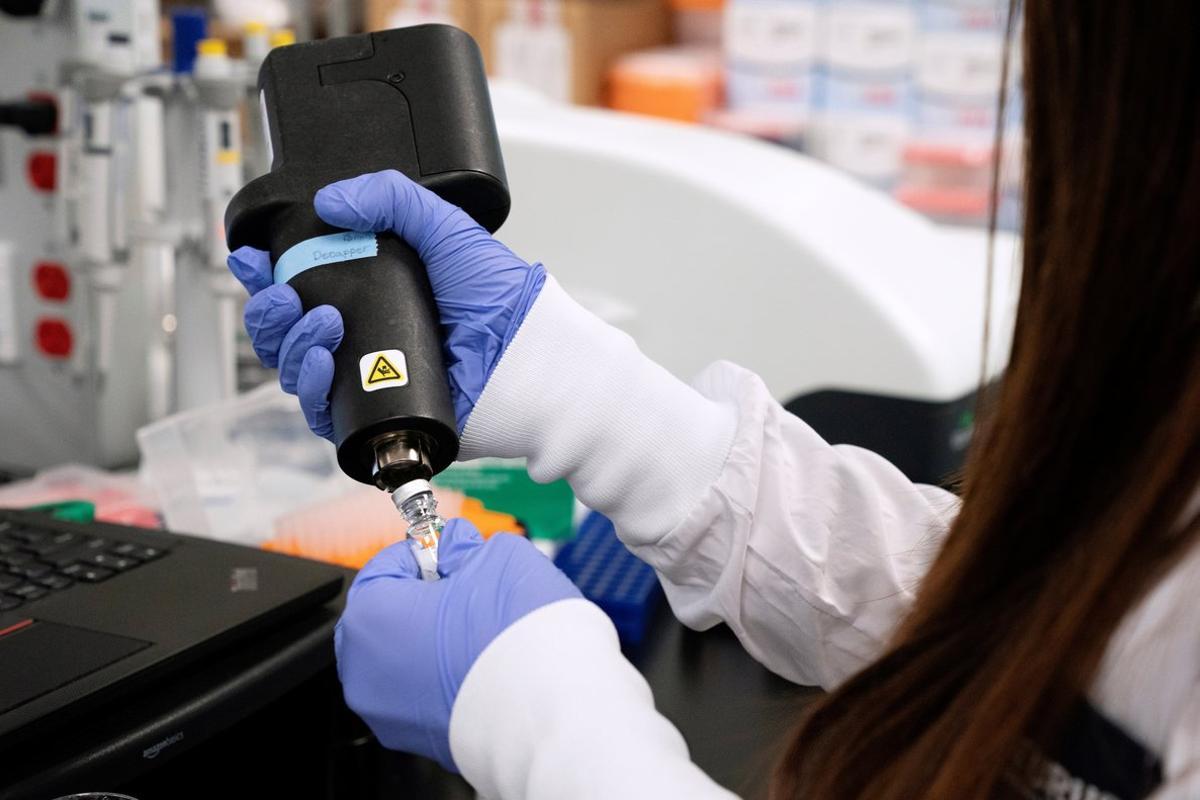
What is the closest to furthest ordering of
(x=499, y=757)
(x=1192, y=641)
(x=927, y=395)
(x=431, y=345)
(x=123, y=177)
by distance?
1. (x=1192, y=641)
2. (x=499, y=757)
3. (x=431, y=345)
4. (x=123, y=177)
5. (x=927, y=395)

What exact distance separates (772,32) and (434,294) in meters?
1.95

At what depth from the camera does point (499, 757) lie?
2.04ft

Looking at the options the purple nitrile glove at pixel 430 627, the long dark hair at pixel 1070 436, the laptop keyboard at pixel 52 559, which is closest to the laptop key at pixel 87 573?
the laptop keyboard at pixel 52 559

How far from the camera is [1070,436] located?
52 centimetres

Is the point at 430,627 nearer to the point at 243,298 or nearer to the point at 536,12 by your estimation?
the point at 243,298

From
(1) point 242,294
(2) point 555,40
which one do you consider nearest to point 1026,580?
(1) point 242,294

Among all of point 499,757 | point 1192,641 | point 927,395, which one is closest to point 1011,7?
point 1192,641

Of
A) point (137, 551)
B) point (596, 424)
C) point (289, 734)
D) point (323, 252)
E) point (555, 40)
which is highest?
point (555, 40)

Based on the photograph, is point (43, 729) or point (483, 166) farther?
point (483, 166)

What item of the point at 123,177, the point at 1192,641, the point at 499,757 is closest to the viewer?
the point at 1192,641

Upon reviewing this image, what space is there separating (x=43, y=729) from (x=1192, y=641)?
568mm

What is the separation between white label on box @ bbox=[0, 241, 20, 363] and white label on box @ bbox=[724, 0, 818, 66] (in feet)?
5.53

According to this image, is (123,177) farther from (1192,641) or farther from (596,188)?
(1192,641)

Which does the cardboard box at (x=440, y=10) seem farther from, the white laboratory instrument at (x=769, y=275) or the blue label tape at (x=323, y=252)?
the blue label tape at (x=323, y=252)
